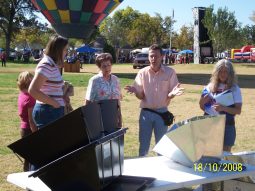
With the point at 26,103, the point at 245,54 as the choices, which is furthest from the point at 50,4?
the point at 245,54

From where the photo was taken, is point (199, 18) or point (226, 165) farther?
point (199, 18)

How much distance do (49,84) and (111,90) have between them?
1.02 meters

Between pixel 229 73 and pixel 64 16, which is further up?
pixel 64 16

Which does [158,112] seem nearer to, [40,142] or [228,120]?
[228,120]

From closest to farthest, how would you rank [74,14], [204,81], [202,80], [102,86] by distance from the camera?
1. [102,86]
2. [74,14]
3. [204,81]
4. [202,80]

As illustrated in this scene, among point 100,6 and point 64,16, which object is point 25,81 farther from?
point 100,6

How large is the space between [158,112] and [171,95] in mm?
284

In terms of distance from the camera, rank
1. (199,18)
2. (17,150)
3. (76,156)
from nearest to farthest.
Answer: (76,156)
(17,150)
(199,18)

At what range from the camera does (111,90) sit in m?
5.36

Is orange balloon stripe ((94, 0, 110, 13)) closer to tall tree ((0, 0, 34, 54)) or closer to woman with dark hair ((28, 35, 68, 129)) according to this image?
woman with dark hair ((28, 35, 68, 129))

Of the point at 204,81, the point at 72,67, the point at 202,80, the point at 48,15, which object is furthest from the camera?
the point at 72,67

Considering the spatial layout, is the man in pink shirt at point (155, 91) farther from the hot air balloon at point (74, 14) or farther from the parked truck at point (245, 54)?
the parked truck at point (245, 54)

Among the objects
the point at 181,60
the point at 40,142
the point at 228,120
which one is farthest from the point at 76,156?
the point at 181,60

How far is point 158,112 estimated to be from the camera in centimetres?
541
